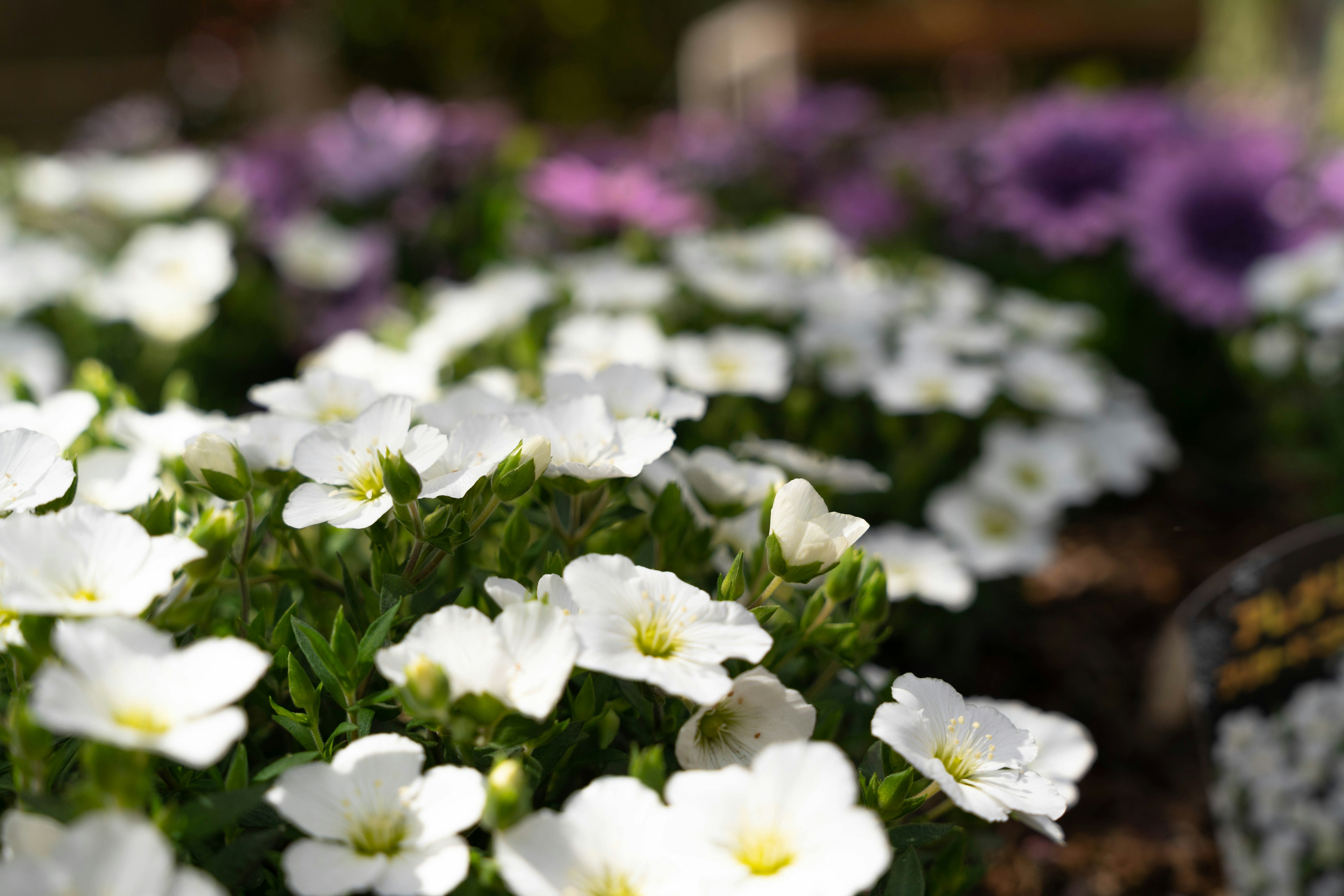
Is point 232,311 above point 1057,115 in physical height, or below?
below

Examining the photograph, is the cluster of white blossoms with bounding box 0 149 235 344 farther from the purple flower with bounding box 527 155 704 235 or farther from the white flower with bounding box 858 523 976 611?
the white flower with bounding box 858 523 976 611

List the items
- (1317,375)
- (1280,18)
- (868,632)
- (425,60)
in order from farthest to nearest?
(425,60), (1280,18), (1317,375), (868,632)

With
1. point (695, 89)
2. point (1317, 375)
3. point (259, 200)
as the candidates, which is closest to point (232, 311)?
point (259, 200)

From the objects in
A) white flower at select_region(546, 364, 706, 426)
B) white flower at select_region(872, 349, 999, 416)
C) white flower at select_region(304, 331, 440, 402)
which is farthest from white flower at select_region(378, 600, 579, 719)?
white flower at select_region(872, 349, 999, 416)

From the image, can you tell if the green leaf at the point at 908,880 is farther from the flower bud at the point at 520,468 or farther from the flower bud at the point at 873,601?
the flower bud at the point at 520,468

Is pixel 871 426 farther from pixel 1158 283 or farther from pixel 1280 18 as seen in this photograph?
pixel 1280 18

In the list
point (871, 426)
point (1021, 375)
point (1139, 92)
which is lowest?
point (871, 426)

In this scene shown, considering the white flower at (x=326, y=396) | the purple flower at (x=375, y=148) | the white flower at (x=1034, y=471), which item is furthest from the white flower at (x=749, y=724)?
the purple flower at (x=375, y=148)
